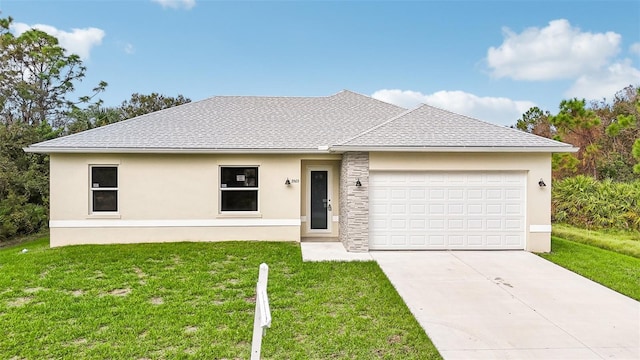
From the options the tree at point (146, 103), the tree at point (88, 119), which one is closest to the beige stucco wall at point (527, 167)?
the tree at point (88, 119)

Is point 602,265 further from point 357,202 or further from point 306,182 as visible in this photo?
point 306,182

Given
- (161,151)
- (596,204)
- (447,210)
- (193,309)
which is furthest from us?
(596,204)

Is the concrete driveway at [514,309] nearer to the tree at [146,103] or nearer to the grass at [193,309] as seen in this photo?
the grass at [193,309]

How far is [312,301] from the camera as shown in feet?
20.9

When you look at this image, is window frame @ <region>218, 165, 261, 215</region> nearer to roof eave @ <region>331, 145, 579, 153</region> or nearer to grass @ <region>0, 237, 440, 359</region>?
grass @ <region>0, 237, 440, 359</region>

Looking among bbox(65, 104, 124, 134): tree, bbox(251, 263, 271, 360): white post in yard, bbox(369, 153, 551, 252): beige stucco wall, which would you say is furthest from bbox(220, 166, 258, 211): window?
bbox(65, 104, 124, 134): tree

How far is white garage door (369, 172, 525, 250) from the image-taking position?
1057cm

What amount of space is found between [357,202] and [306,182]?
8.28 feet

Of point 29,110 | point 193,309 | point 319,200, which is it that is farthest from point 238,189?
point 29,110

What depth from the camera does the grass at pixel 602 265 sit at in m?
7.50

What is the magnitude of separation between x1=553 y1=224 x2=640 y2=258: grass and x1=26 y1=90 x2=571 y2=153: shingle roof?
13.8 ft

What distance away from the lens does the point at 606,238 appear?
1288cm

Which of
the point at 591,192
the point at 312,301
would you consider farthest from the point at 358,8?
the point at 312,301

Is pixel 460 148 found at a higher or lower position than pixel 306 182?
higher
